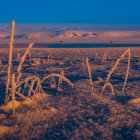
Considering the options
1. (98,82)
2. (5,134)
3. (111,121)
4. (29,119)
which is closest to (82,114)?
(111,121)

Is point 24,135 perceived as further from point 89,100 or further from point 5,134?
point 89,100

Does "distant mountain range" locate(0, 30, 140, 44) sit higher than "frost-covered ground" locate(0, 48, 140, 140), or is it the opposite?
"distant mountain range" locate(0, 30, 140, 44)

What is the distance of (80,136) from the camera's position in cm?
185

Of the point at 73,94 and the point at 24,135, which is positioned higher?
the point at 73,94

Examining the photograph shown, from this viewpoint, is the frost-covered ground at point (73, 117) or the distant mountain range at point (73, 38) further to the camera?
the distant mountain range at point (73, 38)

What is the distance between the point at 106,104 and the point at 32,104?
51.6 inches

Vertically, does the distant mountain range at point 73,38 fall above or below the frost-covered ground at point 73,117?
above

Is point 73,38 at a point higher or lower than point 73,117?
higher

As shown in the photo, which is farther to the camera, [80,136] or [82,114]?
[82,114]

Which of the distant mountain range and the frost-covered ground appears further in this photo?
the distant mountain range

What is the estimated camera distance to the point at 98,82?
3.94 m

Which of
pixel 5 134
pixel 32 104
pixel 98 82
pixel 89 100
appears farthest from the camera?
pixel 98 82

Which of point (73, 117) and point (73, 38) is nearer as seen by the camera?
point (73, 117)

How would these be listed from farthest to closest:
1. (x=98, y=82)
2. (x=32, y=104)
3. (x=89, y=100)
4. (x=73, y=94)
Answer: (x=98, y=82)
(x=73, y=94)
(x=89, y=100)
(x=32, y=104)
